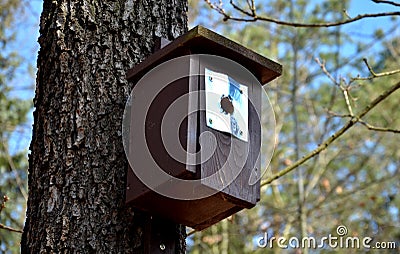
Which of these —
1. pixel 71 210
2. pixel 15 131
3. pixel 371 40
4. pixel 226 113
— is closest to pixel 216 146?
pixel 226 113

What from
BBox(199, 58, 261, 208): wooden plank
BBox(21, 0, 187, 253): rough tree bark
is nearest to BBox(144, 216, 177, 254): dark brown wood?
BBox(21, 0, 187, 253): rough tree bark

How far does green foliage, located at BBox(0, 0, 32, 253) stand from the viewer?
15.8 ft

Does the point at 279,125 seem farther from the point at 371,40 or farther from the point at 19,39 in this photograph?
the point at 19,39

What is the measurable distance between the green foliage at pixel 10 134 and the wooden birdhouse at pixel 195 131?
121 inches

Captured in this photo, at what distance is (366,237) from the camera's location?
5926 millimetres

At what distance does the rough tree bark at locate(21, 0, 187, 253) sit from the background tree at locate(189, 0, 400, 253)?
3.95 m

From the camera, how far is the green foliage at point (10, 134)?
483 centimetres

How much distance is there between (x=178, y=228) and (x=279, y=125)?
4572 mm

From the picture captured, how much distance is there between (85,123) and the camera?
1.77 m

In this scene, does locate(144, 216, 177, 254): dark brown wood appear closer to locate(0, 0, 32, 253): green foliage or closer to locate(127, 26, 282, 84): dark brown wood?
locate(127, 26, 282, 84): dark brown wood

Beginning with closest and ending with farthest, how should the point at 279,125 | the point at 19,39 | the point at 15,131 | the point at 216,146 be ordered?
the point at 216,146, the point at 15,131, the point at 19,39, the point at 279,125
